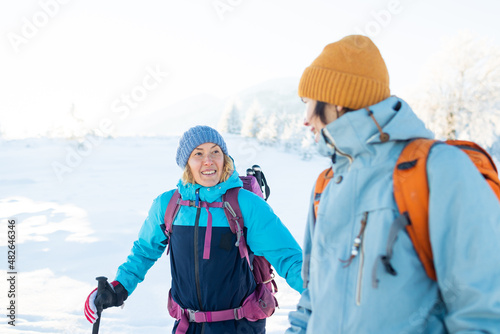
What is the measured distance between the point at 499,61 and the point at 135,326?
21444 mm

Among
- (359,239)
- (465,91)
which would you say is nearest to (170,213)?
(359,239)

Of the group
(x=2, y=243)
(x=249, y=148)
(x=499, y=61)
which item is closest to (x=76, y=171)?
(x=2, y=243)

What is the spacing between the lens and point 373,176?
3.74 ft

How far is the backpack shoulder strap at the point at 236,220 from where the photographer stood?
2193 millimetres

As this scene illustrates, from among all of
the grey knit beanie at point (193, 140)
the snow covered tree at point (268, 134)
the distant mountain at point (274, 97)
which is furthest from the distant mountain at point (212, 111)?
the grey knit beanie at point (193, 140)

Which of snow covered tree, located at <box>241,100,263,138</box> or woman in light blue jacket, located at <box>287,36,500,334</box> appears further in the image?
snow covered tree, located at <box>241,100,263,138</box>

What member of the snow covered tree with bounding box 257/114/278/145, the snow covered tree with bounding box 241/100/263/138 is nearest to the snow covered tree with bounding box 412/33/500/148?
the snow covered tree with bounding box 257/114/278/145

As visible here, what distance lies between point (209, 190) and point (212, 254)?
0.43m

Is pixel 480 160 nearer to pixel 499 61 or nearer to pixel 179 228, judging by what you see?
pixel 179 228

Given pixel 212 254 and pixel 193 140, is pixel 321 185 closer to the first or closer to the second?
pixel 212 254

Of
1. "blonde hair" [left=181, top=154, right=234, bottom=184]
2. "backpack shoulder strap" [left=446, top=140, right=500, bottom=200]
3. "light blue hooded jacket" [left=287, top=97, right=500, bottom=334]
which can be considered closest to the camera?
"light blue hooded jacket" [left=287, top=97, right=500, bottom=334]

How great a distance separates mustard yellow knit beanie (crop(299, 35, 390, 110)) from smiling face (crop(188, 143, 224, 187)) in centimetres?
116

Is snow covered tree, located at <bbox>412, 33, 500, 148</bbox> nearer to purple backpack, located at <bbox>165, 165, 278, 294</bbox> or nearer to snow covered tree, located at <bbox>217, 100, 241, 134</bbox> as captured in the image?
purple backpack, located at <bbox>165, 165, 278, 294</bbox>

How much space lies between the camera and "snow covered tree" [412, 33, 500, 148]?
59.5 ft
